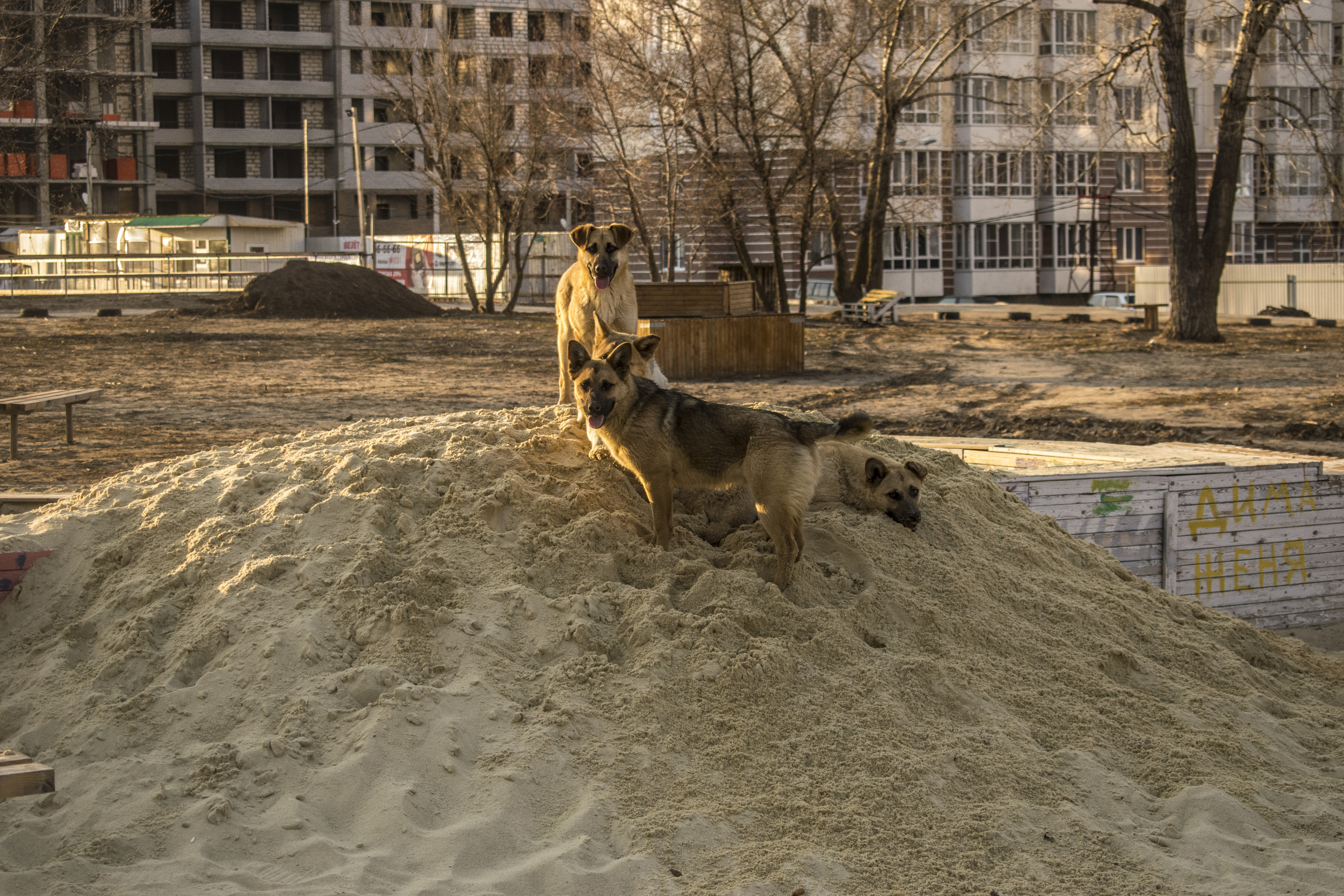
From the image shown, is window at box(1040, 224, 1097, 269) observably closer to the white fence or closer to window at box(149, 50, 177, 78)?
the white fence

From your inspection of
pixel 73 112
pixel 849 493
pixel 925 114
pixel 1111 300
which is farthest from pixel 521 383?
pixel 925 114

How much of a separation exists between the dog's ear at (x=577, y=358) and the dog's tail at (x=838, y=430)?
1.21 metres

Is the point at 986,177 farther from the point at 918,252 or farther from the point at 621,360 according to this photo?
the point at 621,360

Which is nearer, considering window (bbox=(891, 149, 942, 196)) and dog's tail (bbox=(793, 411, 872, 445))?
dog's tail (bbox=(793, 411, 872, 445))

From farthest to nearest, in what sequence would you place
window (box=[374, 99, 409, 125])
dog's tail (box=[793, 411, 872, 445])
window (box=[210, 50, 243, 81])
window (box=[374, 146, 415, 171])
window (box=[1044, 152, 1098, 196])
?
window (box=[374, 146, 415, 171]) < window (box=[374, 99, 409, 125]) < window (box=[210, 50, 243, 81]) < window (box=[1044, 152, 1098, 196]) < dog's tail (box=[793, 411, 872, 445])

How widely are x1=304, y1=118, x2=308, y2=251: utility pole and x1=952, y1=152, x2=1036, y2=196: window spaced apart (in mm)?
32313

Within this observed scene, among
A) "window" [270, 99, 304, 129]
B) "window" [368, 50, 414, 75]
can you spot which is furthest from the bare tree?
"window" [270, 99, 304, 129]

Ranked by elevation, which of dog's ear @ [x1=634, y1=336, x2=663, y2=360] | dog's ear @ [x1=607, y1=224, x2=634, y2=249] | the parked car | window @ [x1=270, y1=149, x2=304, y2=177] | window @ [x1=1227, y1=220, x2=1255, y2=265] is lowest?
dog's ear @ [x1=634, y1=336, x2=663, y2=360]

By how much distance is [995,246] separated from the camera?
6112 centimetres

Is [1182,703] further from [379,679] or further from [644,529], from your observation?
[379,679]

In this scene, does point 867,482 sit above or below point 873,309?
below

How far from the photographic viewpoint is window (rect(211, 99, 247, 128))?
234 ft

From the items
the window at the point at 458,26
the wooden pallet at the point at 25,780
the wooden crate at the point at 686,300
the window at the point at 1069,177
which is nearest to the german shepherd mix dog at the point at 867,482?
the wooden pallet at the point at 25,780

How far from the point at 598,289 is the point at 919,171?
175ft
